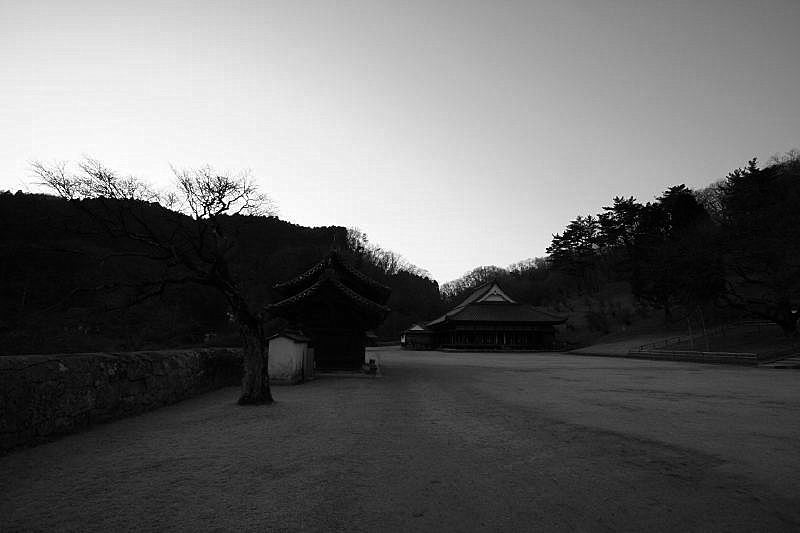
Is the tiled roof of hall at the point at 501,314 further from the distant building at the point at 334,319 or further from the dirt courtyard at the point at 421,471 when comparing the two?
the dirt courtyard at the point at 421,471

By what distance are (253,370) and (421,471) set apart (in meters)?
6.74

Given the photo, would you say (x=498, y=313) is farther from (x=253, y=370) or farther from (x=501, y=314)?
(x=253, y=370)

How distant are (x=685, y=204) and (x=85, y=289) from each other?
5774 cm

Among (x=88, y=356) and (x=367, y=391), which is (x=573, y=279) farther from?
(x=88, y=356)

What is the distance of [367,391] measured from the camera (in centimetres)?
1370

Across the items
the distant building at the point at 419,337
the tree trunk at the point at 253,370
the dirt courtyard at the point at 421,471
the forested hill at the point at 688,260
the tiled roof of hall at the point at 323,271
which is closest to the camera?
the dirt courtyard at the point at 421,471

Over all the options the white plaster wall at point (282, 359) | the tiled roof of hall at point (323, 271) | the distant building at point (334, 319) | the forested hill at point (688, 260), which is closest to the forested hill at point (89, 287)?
the tiled roof of hall at point (323, 271)

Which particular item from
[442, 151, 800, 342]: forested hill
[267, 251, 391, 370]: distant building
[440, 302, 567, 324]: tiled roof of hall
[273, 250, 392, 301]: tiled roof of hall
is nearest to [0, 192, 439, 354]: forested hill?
[273, 250, 392, 301]: tiled roof of hall

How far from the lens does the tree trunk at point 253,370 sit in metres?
10.5

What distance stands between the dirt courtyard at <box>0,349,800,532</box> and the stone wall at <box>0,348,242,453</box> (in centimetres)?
31

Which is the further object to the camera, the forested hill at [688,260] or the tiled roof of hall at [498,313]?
the tiled roof of hall at [498,313]

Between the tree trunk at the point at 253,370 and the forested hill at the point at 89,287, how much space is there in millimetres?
2735

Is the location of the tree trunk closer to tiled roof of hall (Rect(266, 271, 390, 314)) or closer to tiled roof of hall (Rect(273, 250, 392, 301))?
tiled roof of hall (Rect(266, 271, 390, 314))

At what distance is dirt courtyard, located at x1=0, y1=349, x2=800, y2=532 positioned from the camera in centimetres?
372
